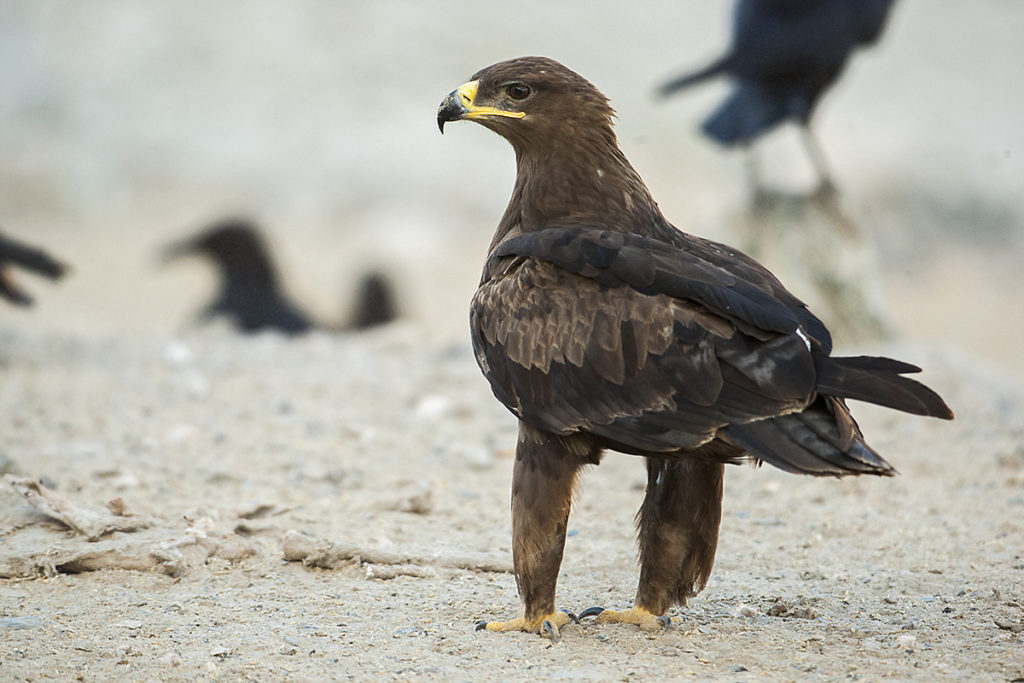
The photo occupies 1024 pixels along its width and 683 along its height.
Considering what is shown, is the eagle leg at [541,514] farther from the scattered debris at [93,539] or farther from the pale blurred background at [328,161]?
the pale blurred background at [328,161]

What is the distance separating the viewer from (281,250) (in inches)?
609

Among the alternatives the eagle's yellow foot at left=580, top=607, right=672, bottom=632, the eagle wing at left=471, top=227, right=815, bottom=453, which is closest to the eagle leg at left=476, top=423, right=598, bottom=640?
the eagle wing at left=471, top=227, right=815, bottom=453

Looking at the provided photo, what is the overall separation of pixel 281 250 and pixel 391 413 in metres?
7.35

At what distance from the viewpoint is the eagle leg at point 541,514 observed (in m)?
4.35

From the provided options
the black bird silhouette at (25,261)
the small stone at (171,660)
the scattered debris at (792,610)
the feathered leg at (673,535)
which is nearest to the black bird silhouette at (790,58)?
the black bird silhouette at (25,261)

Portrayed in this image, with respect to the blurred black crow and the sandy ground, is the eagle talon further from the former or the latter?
the blurred black crow

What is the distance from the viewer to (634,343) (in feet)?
13.6

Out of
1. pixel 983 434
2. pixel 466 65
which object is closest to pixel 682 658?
pixel 983 434

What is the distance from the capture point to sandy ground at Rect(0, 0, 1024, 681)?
171 inches

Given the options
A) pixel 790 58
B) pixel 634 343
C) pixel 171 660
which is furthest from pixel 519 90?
pixel 790 58

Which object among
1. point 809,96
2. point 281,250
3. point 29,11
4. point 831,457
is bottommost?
point 831,457

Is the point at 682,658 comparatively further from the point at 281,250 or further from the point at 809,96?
the point at 281,250

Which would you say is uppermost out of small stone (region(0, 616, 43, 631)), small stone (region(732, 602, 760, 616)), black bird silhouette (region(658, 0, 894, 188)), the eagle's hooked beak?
black bird silhouette (region(658, 0, 894, 188))

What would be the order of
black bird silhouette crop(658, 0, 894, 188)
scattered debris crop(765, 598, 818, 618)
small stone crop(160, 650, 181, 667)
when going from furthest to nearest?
black bird silhouette crop(658, 0, 894, 188) → scattered debris crop(765, 598, 818, 618) → small stone crop(160, 650, 181, 667)
